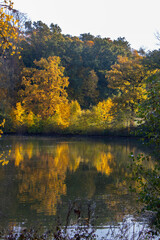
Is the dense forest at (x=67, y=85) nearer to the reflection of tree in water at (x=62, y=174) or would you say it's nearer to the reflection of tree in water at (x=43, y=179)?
the reflection of tree in water at (x=62, y=174)

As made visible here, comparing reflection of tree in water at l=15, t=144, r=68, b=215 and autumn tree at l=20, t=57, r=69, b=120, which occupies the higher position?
autumn tree at l=20, t=57, r=69, b=120

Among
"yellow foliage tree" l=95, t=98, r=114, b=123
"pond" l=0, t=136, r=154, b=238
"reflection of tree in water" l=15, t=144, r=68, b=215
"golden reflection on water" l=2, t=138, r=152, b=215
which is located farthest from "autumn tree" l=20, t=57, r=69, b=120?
"pond" l=0, t=136, r=154, b=238

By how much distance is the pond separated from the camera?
6.95 m

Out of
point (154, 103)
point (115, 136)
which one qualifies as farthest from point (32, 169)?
point (115, 136)

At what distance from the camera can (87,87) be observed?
4081 centimetres

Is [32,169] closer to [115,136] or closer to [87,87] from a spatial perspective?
[115,136]

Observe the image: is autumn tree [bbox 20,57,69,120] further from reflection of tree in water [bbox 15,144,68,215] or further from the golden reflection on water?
reflection of tree in water [bbox 15,144,68,215]

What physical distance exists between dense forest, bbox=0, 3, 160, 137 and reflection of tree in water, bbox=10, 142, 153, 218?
857 centimetres

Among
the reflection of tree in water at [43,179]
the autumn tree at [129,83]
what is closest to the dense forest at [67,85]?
the autumn tree at [129,83]

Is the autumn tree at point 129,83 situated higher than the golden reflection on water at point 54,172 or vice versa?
the autumn tree at point 129,83

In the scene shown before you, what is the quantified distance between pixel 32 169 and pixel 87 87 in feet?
92.6

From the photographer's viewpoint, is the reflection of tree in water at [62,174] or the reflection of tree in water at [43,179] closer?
the reflection of tree in water at [43,179]

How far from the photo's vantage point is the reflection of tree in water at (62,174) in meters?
9.04

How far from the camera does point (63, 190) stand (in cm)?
975
